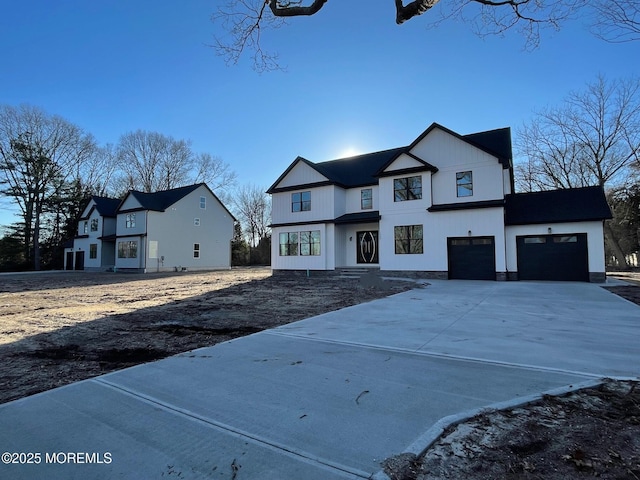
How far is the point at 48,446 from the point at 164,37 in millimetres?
11844

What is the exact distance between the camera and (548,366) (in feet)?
12.9

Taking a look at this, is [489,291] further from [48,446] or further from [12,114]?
[12,114]

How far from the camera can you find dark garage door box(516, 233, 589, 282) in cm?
1491

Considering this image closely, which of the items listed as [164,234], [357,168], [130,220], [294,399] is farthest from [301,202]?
[294,399]

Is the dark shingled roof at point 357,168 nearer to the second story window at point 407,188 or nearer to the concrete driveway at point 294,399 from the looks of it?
the second story window at point 407,188

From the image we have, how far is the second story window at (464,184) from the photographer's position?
642 inches

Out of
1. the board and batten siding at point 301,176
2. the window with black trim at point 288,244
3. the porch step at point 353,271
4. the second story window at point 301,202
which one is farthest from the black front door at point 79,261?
the porch step at point 353,271

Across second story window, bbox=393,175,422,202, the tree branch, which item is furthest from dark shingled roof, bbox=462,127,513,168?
the tree branch

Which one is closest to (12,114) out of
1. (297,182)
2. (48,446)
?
(297,182)

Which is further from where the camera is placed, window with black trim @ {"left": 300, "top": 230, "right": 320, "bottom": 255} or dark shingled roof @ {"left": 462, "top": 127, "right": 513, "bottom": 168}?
window with black trim @ {"left": 300, "top": 230, "right": 320, "bottom": 255}

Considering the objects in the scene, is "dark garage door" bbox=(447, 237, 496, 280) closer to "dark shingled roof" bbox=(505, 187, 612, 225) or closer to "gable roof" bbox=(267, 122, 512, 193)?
"dark shingled roof" bbox=(505, 187, 612, 225)

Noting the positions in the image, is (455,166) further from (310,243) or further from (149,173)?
(149,173)

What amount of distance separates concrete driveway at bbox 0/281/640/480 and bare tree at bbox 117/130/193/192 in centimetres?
3855

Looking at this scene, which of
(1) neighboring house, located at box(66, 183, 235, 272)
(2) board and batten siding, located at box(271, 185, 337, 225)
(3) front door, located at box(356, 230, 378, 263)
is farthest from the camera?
(1) neighboring house, located at box(66, 183, 235, 272)
